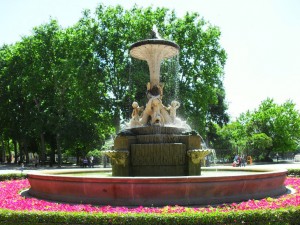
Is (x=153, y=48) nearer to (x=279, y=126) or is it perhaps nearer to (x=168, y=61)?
(x=168, y=61)

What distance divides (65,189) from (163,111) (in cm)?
598

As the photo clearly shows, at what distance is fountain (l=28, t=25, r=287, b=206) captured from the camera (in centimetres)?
819

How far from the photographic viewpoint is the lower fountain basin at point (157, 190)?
8144mm

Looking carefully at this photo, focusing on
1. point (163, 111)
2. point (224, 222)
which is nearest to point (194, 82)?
point (163, 111)

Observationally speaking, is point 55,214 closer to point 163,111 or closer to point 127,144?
point 127,144

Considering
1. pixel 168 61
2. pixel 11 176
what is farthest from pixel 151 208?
pixel 168 61

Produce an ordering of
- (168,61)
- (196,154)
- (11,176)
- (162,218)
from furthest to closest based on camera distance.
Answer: (168,61) < (11,176) < (196,154) < (162,218)

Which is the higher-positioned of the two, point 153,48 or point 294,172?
point 153,48

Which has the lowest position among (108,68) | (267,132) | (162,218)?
(162,218)

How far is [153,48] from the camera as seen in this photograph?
565 inches

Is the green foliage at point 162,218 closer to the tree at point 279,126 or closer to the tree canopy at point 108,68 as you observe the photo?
the tree canopy at point 108,68

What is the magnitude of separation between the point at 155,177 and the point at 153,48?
7312 mm

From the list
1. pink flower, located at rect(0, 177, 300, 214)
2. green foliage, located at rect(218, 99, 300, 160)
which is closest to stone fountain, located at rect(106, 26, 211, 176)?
pink flower, located at rect(0, 177, 300, 214)

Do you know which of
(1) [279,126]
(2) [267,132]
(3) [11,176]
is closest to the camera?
(3) [11,176]
